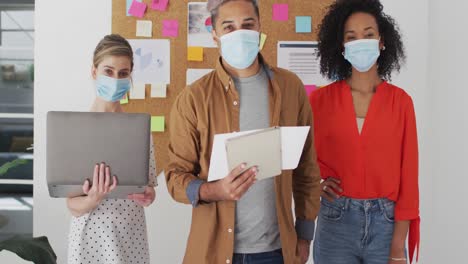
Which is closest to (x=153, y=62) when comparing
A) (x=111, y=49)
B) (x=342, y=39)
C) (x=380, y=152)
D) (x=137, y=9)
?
(x=137, y=9)

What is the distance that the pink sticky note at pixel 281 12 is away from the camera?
9.62ft

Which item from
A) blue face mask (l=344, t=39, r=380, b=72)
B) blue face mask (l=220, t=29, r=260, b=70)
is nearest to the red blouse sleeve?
blue face mask (l=344, t=39, r=380, b=72)

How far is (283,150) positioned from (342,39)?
2.52 feet

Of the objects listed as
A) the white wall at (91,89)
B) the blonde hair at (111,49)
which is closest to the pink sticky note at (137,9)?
the white wall at (91,89)

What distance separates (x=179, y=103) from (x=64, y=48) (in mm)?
1631

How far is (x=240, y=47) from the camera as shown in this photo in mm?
1568

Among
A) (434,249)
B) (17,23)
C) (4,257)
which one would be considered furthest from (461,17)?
(4,257)

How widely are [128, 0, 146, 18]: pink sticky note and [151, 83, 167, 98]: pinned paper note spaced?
433 millimetres

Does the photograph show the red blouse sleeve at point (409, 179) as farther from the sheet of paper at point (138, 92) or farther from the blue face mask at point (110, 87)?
the sheet of paper at point (138, 92)

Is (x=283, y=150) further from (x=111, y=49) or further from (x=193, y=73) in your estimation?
(x=193, y=73)

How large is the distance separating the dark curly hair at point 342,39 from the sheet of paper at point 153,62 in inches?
43.8

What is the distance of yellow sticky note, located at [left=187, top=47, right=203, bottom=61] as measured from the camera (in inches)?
115

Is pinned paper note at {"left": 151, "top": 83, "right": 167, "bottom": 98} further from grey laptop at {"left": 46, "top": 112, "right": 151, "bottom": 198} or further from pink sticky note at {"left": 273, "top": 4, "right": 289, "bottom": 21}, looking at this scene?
grey laptop at {"left": 46, "top": 112, "right": 151, "bottom": 198}

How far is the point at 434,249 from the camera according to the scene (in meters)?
2.91
